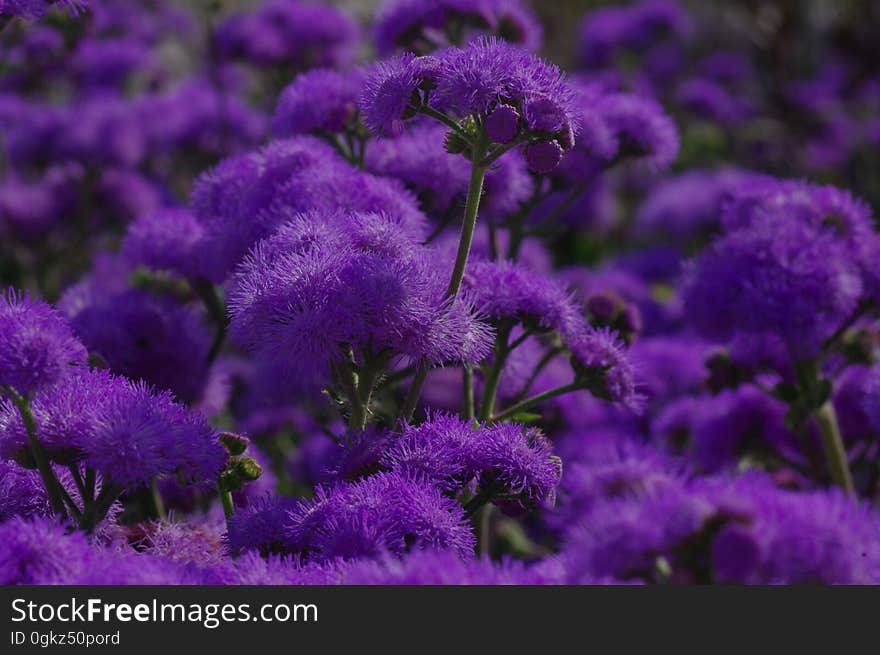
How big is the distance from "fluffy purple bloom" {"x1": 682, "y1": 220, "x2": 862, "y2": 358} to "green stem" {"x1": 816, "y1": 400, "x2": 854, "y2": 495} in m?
0.28

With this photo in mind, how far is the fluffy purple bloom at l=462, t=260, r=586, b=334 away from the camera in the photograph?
295 centimetres

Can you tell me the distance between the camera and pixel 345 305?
246cm

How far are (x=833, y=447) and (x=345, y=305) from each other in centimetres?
220

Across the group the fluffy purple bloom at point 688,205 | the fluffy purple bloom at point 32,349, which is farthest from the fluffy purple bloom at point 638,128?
the fluffy purple bloom at point 688,205

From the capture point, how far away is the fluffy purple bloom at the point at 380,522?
2289mm

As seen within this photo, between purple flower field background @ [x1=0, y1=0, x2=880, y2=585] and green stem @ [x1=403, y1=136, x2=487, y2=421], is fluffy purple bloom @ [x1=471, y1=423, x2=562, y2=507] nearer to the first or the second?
purple flower field background @ [x1=0, y1=0, x2=880, y2=585]

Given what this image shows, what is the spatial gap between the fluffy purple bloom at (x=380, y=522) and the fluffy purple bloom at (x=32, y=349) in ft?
2.07

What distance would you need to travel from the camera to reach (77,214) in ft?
19.2

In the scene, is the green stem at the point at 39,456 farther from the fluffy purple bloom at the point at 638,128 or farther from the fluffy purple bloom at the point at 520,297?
the fluffy purple bloom at the point at 638,128

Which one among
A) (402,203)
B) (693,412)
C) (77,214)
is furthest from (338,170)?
(77,214)

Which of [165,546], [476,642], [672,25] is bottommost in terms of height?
[476,642]

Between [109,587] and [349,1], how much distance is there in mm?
6951

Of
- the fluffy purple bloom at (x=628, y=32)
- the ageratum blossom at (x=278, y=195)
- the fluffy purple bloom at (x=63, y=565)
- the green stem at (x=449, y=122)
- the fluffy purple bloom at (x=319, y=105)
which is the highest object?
the fluffy purple bloom at (x=628, y=32)

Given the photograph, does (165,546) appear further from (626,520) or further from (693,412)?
(693,412)
